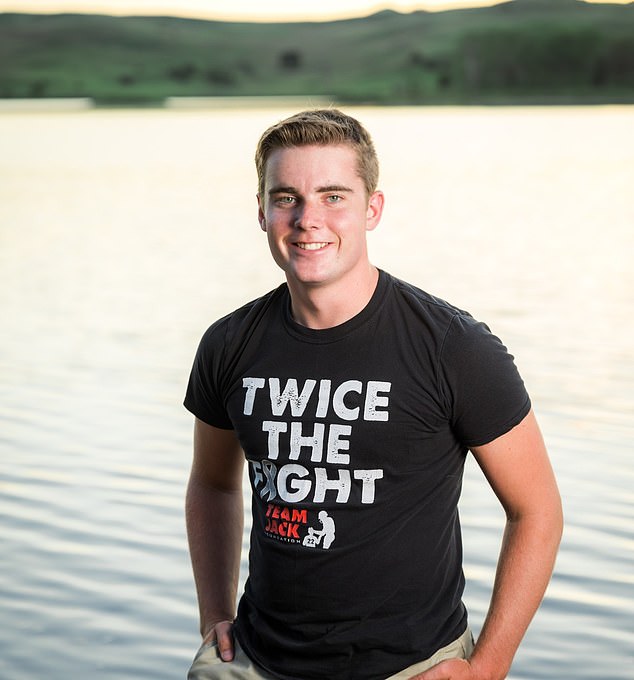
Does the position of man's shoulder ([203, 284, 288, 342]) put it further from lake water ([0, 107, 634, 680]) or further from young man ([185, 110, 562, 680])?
lake water ([0, 107, 634, 680])

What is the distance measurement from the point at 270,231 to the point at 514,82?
302 feet

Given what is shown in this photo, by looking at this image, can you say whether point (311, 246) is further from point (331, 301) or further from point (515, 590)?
point (515, 590)

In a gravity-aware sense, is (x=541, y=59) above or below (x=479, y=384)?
above

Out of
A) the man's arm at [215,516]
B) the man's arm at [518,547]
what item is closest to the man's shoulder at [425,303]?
the man's arm at [518,547]

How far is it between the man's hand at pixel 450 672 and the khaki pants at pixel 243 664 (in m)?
0.02

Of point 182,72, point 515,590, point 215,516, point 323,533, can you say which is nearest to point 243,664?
point 323,533

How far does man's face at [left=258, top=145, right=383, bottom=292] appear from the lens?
2.94 m

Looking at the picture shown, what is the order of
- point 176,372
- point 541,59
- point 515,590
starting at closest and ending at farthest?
point 515,590 → point 176,372 → point 541,59

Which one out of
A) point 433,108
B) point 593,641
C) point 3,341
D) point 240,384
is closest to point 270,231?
point 240,384

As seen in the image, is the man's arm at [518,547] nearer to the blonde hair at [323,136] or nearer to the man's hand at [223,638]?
the man's hand at [223,638]

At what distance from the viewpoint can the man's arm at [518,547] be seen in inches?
114

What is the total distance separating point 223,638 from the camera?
3045mm

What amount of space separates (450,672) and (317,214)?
41.2 inches

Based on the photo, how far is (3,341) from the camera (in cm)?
1273
